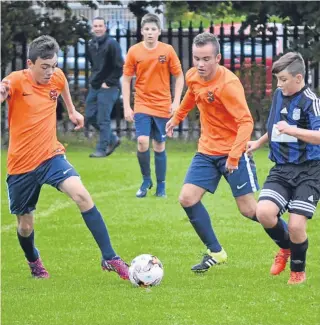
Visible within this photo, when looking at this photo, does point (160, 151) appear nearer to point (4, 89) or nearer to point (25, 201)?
point (25, 201)

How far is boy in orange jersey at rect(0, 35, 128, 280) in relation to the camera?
349 inches

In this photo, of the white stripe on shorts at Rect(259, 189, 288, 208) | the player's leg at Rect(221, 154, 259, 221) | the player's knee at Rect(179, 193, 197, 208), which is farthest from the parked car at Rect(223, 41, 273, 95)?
the white stripe on shorts at Rect(259, 189, 288, 208)

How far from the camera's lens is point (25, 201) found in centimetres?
901

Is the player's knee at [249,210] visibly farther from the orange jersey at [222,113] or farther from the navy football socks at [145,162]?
the navy football socks at [145,162]

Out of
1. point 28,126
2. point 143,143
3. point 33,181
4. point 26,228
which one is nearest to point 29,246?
point 26,228

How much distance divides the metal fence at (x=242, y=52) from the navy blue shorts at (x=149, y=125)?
737cm

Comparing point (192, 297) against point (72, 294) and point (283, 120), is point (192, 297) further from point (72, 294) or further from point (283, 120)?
point (283, 120)

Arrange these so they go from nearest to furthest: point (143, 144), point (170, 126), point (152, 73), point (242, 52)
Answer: point (170, 126)
point (143, 144)
point (152, 73)
point (242, 52)

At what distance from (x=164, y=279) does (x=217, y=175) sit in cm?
101

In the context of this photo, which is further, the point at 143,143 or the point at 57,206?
the point at 143,143

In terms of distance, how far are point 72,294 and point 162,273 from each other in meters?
0.74

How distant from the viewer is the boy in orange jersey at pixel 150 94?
14109 millimetres

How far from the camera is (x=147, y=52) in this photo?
47.2 feet

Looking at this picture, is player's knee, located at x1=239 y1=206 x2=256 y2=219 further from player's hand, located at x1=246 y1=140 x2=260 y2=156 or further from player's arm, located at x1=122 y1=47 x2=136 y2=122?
player's arm, located at x1=122 y1=47 x2=136 y2=122
